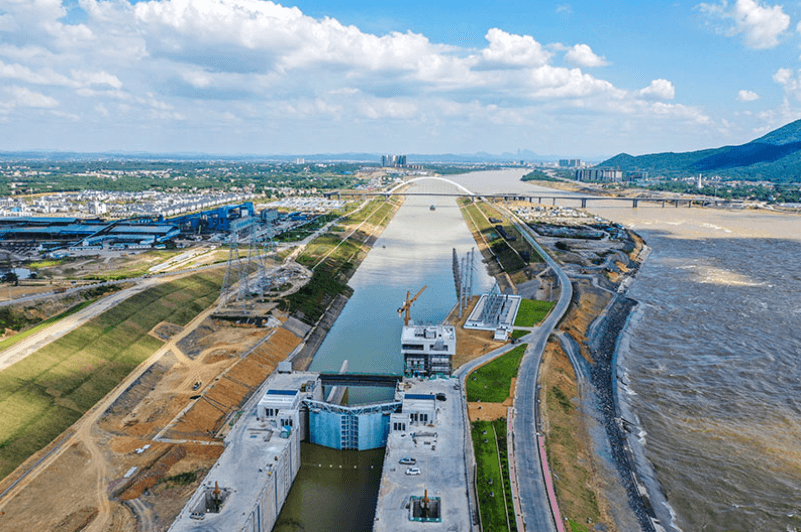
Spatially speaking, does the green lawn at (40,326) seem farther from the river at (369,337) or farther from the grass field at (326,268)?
the river at (369,337)

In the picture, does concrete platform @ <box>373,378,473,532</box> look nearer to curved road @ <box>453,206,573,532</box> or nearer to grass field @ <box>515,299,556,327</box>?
curved road @ <box>453,206,573,532</box>

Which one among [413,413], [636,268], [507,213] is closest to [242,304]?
[413,413]

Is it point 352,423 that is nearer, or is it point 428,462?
point 428,462

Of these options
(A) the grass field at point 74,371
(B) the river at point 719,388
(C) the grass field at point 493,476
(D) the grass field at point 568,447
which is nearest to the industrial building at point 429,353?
(D) the grass field at point 568,447

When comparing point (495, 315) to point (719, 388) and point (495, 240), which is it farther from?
point (495, 240)

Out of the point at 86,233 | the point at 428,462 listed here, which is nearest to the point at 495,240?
the point at 86,233

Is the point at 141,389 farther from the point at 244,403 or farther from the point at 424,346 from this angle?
the point at 424,346
